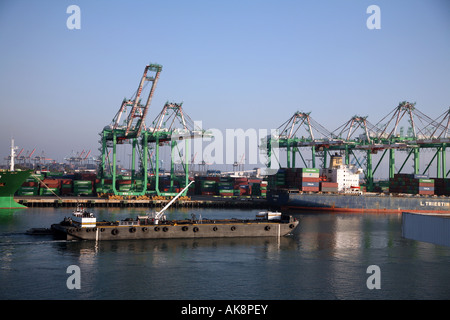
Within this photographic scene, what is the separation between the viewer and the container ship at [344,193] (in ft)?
288

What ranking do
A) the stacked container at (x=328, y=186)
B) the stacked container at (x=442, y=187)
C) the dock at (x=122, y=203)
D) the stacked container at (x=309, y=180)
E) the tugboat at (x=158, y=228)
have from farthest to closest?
the stacked container at (x=442, y=187)
the stacked container at (x=328, y=186)
the stacked container at (x=309, y=180)
the dock at (x=122, y=203)
the tugboat at (x=158, y=228)

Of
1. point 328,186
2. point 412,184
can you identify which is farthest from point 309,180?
point 412,184

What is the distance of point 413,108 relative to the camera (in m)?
103

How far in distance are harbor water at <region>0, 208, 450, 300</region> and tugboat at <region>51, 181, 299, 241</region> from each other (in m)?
1.19

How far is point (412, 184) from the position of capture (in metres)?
94.6

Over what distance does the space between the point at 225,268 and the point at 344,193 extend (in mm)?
60633

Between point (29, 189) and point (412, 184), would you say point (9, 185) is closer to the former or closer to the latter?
point (29, 189)

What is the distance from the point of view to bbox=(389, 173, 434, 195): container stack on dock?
92550 millimetres

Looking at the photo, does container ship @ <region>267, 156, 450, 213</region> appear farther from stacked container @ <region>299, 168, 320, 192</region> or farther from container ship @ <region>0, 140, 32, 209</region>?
container ship @ <region>0, 140, 32, 209</region>

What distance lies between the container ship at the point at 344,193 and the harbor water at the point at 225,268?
35222mm

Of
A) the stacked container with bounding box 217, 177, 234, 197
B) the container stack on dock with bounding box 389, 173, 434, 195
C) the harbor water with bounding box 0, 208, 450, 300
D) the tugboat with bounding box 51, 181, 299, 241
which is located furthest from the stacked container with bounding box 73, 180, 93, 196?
the container stack on dock with bounding box 389, 173, 434, 195

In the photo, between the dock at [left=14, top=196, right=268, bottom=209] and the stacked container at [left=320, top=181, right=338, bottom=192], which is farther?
the stacked container at [left=320, top=181, right=338, bottom=192]

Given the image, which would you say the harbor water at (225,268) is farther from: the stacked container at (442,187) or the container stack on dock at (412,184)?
the stacked container at (442,187)

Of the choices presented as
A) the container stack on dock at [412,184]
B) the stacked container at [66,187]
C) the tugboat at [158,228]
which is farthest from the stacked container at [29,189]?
the container stack on dock at [412,184]
